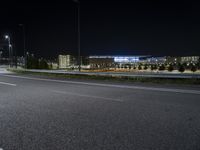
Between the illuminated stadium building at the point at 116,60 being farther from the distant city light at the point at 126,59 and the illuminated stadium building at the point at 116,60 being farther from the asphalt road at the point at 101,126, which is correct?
the asphalt road at the point at 101,126

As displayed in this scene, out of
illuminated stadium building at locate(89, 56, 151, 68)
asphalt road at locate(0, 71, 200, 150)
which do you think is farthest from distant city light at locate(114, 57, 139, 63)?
asphalt road at locate(0, 71, 200, 150)

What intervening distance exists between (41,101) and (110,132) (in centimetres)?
542

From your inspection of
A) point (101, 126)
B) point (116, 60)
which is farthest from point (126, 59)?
point (101, 126)

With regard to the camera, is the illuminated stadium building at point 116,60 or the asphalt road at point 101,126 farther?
the illuminated stadium building at point 116,60

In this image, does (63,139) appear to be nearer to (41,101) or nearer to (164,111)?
(164,111)

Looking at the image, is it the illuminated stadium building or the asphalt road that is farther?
the illuminated stadium building

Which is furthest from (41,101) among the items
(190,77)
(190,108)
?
(190,77)

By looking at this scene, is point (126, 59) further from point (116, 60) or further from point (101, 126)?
point (101, 126)

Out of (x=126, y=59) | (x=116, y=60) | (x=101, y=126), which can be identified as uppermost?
(x=126, y=59)

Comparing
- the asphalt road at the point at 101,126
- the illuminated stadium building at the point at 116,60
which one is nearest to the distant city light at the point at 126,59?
the illuminated stadium building at the point at 116,60

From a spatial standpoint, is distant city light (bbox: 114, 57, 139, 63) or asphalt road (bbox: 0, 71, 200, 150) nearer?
asphalt road (bbox: 0, 71, 200, 150)

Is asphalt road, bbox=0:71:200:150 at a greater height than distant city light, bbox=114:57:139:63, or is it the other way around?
distant city light, bbox=114:57:139:63

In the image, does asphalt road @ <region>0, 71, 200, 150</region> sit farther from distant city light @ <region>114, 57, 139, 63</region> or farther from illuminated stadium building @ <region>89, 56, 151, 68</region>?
distant city light @ <region>114, 57, 139, 63</region>

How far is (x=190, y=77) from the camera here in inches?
682
